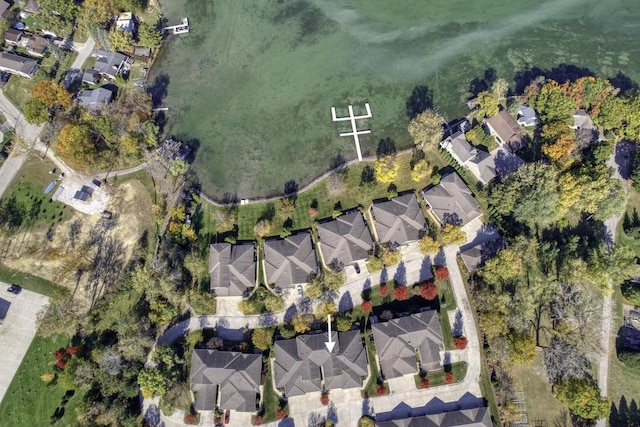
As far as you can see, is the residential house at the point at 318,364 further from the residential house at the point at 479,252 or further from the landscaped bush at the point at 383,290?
the residential house at the point at 479,252

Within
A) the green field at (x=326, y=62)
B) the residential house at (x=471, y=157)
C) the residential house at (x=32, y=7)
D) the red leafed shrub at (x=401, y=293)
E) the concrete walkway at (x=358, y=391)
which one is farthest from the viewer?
the residential house at (x=32, y=7)

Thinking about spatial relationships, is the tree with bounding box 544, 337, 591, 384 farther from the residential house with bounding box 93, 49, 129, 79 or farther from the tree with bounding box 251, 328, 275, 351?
the residential house with bounding box 93, 49, 129, 79

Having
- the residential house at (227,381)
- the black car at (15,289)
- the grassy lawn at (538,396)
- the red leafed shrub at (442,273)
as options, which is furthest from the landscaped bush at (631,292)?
the black car at (15,289)

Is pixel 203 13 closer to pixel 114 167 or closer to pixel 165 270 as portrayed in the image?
pixel 114 167

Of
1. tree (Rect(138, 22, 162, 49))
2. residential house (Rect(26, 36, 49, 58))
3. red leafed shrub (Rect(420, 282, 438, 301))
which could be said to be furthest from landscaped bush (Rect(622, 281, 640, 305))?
residential house (Rect(26, 36, 49, 58))

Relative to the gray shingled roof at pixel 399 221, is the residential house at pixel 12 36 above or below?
above

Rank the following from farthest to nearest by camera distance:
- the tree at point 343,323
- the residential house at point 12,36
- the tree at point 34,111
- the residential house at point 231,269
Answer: the residential house at point 12,36, the tree at point 34,111, the residential house at point 231,269, the tree at point 343,323
